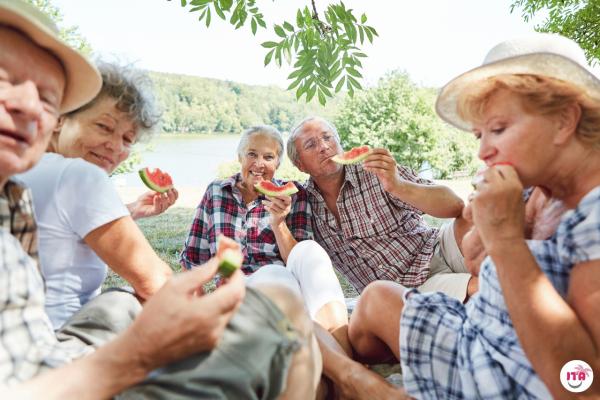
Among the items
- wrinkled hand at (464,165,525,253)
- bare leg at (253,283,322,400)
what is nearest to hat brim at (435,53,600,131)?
wrinkled hand at (464,165,525,253)

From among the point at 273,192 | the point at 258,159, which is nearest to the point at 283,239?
the point at 273,192

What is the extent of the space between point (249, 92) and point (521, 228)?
32.1 meters

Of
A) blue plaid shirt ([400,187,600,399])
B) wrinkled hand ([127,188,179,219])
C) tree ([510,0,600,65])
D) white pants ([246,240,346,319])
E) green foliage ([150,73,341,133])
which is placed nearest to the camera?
blue plaid shirt ([400,187,600,399])

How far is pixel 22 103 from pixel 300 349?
103 cm

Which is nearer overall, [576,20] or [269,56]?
[269,56]

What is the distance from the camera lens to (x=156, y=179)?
3508 mm

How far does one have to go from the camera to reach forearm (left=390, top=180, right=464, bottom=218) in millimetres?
3600

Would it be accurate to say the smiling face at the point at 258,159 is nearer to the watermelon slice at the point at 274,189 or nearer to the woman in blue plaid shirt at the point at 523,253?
the watermelon slice at the point at 274,189

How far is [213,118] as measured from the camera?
29984 mm

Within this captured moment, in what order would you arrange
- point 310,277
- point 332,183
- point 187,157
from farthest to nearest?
point 187,157
point 332,183
point 310,277

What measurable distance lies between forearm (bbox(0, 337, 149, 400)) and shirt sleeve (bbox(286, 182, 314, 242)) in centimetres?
271

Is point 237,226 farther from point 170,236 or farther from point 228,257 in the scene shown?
point 170,236

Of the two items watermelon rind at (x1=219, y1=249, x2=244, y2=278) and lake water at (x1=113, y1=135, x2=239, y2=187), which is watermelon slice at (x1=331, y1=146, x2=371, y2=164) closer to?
watermelon rind at (x1=219, y1=249, x2=244, y2=278)

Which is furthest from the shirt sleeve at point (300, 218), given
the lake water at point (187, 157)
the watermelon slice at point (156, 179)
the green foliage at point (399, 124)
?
the lake water at point (187, 157)
